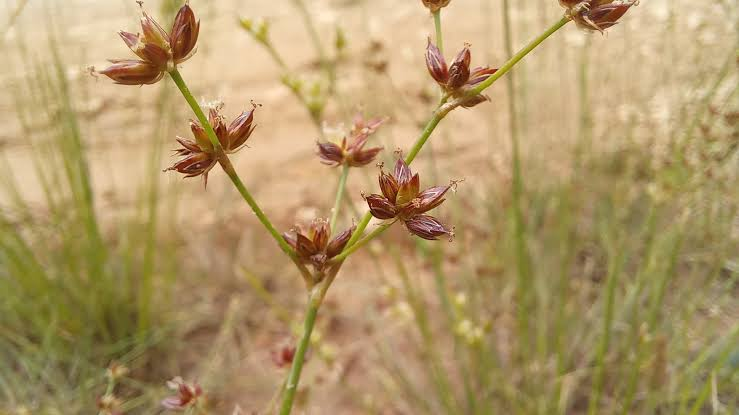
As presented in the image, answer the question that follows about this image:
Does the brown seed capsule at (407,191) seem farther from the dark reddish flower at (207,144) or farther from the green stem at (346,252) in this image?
the dark reddish flower at (207,144)

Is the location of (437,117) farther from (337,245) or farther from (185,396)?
(185,396)

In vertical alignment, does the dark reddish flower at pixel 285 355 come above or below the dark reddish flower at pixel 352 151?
below

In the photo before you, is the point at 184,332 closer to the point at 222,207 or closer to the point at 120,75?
the point at 222,207

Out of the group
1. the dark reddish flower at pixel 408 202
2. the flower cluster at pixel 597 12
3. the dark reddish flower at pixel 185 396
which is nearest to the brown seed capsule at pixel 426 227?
the dark reddish flower at pixel 408 202

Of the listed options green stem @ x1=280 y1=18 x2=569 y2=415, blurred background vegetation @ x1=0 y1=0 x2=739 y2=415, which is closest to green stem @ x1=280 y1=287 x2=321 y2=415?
green stem @ x1=280 y1=18 x2=569 y2=415

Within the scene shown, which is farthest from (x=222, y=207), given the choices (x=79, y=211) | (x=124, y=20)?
(x=124, y=20)

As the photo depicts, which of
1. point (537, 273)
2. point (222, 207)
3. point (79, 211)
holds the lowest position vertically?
point (537, 273)
